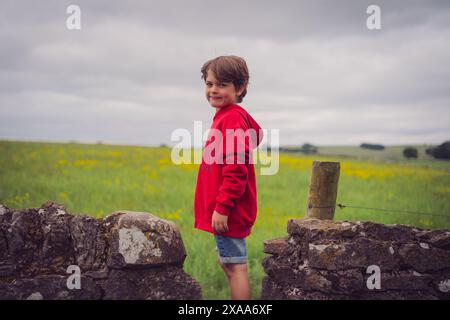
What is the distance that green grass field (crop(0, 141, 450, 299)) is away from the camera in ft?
23.1

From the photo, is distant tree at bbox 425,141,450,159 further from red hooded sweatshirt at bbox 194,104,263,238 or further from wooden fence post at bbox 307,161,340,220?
red hooded sweatshirt at bbox 194,104,263,238

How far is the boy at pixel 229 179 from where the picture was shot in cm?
323

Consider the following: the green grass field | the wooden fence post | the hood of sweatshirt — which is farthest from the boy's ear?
the green grass field

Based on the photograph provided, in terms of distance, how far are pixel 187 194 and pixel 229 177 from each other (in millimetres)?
9128

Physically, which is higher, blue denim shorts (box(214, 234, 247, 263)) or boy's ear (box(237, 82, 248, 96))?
boy's ear (box(237, 82, 248, 96))

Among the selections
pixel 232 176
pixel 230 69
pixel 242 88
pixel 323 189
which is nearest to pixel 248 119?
pixel 242 88

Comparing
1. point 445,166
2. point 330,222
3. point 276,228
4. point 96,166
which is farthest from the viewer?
point 445,166

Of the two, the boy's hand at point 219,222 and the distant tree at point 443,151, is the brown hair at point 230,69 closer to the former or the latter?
the boy's hand at point 219,222

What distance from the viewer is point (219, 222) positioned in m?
3.24

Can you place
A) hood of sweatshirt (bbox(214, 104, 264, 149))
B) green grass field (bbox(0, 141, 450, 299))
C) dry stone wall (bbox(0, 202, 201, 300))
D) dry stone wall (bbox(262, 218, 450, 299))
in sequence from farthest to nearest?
green grass field (bbox(0, 141, 450, 299)) < dry stone wall (bbox(262, 218, 450, 299)) < hood of sweatshirt (bbox(214, 104, 264, 149)) < dry stone wall (bbox(0, 202, 201, 300))
